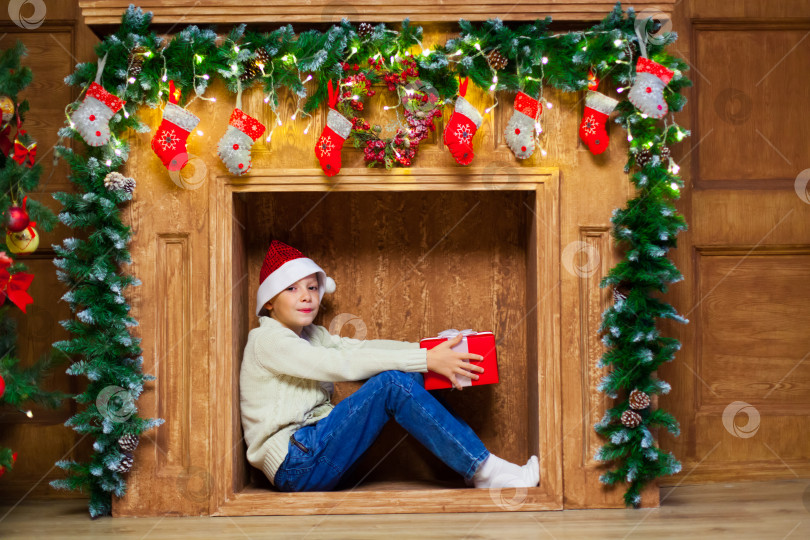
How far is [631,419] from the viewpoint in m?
2.17

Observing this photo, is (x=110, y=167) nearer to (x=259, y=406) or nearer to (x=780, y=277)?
(x=259, y=406)

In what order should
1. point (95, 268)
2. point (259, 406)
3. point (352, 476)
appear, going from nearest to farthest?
point (95, 268)
point (259, 406)
point (352, 476)

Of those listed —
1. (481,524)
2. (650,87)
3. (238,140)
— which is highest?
(650,87)

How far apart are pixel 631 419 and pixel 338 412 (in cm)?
87

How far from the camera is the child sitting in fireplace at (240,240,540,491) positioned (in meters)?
2.24

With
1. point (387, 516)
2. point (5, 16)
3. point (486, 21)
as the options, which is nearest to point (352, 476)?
point (387, 516)

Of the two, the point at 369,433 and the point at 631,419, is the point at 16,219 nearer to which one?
the point at 369,433

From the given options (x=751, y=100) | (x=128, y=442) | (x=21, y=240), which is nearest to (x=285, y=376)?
(x=128, y=442)

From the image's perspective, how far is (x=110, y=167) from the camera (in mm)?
2209

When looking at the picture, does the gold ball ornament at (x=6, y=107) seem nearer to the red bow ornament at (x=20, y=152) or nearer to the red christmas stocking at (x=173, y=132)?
the red bow ornament at (x=20, y=152)

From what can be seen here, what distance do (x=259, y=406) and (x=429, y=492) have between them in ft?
1.92

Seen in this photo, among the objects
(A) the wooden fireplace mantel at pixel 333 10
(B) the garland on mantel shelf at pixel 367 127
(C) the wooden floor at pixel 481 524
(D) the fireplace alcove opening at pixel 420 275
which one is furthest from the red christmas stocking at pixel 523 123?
(C) the wooden floor at pixel 481 524

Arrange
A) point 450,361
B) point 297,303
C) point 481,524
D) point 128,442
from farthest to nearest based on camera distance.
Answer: point 297,303
point 450,361
point 128,442
point 481,524

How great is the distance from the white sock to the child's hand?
26cm
